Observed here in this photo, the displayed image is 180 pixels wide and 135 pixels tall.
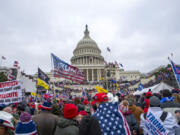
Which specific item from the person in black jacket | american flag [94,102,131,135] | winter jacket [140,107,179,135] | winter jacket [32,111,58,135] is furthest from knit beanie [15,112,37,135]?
the person in black jacket

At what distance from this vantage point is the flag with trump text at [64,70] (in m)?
13.8

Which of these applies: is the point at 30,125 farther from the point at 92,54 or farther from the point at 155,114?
the point at 92,54

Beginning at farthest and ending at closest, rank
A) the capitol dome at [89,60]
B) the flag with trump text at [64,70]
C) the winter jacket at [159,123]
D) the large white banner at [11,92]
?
the capitol dome at [89,60]
the flag with trump text at [64,70]
the large white banner at [11,92]
the winter jacket at [159,123]

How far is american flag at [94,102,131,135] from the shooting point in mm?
3674

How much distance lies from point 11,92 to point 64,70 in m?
8.03

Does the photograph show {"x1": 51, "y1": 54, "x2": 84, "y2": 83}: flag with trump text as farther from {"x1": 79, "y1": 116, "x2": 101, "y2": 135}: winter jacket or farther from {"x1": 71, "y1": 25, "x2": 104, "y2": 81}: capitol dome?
{"x1": 71, "y1": 25, "x2": 104, "y2": 81}: capitol dome

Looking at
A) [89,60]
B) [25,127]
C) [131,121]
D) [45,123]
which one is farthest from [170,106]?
[89,60]

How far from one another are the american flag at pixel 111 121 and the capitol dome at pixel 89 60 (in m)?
87.0

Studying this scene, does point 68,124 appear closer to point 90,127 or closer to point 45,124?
point 90,127

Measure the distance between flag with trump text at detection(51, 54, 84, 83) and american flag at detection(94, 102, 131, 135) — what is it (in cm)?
1018

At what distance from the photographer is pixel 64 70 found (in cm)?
1426

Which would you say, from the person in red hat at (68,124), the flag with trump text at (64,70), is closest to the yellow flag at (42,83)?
the flag with trump text at (64,70)

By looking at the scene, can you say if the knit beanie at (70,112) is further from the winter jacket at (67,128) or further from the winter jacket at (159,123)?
the winter jacket at (159,123)

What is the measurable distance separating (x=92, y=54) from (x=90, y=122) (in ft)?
332
